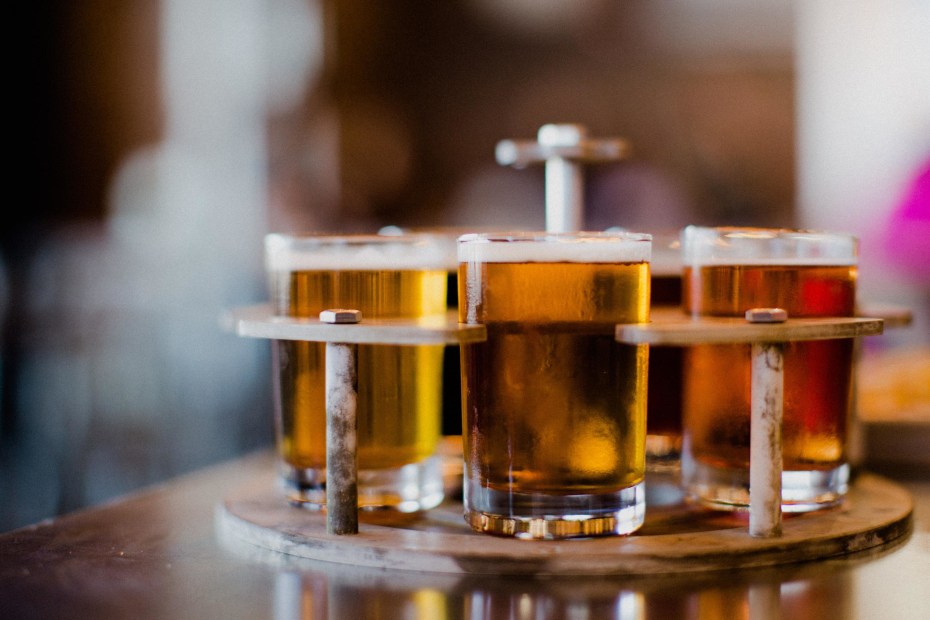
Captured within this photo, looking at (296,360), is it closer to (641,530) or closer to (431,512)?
(431,512)

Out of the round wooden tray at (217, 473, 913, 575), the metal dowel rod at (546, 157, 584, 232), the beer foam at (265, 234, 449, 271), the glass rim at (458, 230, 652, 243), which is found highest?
the metal dowel rod at (546, 157, 584, 232)

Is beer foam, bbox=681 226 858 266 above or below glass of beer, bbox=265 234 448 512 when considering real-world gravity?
above

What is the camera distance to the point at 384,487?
2.73ft

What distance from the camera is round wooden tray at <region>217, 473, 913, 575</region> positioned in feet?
2.23

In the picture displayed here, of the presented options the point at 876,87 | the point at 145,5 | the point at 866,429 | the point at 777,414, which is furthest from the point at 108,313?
the point at 876,87

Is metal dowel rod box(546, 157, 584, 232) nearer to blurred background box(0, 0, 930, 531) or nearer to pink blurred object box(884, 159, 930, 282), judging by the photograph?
blurred background box(0, 0, 930, 531)

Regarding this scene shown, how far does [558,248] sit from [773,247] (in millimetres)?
205

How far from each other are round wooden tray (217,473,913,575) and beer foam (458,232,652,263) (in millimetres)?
210

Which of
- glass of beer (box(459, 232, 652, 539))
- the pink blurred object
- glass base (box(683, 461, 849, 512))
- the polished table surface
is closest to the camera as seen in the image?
the polished table surface

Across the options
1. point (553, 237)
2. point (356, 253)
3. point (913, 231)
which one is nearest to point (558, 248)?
point (553, 237)

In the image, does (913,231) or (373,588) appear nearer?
(373,588)

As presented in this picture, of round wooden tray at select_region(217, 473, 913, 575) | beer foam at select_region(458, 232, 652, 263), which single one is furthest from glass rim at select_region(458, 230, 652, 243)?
round wooden tray at select_region(217, 473, 913, 575)

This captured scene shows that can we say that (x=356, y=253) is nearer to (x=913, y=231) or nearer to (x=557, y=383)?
(x=557, y=383)

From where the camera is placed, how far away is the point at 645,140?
2771 mm
